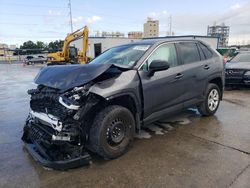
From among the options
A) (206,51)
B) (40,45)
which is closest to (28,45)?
(40,45)

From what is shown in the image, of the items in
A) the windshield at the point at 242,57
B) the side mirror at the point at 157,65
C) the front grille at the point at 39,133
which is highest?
the windshield at the point at 242,57

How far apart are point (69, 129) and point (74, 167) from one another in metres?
0.53

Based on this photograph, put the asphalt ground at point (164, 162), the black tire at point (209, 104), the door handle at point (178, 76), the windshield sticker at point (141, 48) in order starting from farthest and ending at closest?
1. the black tire at point (209, 104)
2. the door handle at point (178, 76)
3. the windshield sticker at point (141, 48)
4. the asphalt ground at point (164, 162)

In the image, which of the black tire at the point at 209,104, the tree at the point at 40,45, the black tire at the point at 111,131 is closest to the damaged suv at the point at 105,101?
the black tire at the point at 111,131

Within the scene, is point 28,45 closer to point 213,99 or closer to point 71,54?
point 71,54

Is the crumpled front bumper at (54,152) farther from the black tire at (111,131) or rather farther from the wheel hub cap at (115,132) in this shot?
the wheel hub cap at (115,132)

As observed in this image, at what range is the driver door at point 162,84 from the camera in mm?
4039

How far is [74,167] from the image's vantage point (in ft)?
10.9

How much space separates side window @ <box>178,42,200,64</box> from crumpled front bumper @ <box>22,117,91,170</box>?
2.78m

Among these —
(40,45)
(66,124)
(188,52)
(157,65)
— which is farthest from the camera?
(40,45)

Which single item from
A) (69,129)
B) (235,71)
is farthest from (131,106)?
(235,71)

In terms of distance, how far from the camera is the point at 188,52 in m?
5.07

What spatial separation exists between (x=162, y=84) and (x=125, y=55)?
0.92 meters

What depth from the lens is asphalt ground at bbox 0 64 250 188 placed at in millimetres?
3074
